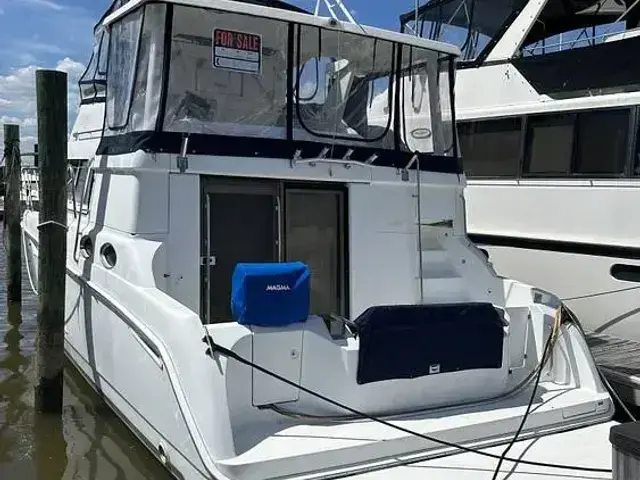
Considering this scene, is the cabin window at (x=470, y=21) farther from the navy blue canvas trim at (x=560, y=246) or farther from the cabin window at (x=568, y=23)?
the navy blue canvas trim at (x=560, y=246)

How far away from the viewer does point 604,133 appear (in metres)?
6.90

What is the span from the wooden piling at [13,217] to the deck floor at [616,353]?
7.63 meters

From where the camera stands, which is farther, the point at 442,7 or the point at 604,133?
the point at 442,7

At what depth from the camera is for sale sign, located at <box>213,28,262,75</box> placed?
4.54 metres

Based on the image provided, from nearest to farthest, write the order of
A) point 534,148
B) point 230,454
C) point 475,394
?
1. point 230,454
2. point 475,394
3. point 534,148

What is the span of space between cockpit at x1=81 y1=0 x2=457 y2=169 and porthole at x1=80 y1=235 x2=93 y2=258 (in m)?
0.69

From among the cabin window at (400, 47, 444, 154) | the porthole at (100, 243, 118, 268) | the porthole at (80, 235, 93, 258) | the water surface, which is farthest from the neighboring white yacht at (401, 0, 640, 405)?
the porthole at (80, 235, 93, 258)

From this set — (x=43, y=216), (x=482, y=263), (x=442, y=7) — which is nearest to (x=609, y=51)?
(x=442, y=7)

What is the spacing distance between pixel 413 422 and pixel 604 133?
4.31 m

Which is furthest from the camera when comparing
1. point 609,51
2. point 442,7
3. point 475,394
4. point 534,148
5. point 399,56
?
point 442,7

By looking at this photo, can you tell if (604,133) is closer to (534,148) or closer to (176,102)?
(534,148)

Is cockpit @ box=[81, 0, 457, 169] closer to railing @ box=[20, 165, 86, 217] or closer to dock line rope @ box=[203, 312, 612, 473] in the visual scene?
railing @ box=[20, 165, 86, 217]

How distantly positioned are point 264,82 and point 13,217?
674 centimetres

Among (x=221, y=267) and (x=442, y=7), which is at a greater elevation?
(x=442, y=7)
